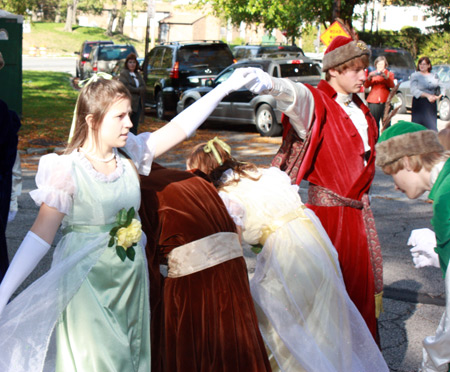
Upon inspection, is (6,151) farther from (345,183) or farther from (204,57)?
(204,57)

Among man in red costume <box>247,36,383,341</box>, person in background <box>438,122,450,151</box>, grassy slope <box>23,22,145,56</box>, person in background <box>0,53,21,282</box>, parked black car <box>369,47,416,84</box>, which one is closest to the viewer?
person in background <box>438,122,450,151</box>

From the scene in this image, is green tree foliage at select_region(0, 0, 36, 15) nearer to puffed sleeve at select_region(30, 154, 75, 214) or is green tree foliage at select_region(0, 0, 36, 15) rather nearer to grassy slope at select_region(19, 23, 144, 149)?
grassy slope at select_region(19, 23, 144, 149)

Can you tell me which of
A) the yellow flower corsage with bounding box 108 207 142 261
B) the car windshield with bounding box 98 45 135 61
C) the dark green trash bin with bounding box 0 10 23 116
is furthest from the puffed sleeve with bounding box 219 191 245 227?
the car windshield with bounding box 98 45 135 61

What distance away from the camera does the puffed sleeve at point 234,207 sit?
11.9 feet

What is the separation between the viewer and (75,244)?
301 centimetres

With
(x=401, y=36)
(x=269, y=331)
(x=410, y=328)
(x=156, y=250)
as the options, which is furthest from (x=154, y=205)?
(x=401, y=36)

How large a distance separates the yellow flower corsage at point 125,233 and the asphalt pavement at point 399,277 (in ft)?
7.33

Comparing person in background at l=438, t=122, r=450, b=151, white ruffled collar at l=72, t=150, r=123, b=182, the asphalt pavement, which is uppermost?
person in background at l=438, t=122, r=450, b=151

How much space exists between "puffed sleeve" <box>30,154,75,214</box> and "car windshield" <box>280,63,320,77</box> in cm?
1235

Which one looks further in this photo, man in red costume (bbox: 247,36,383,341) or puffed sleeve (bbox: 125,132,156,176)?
man in red costume (bbox: 247,36,383,341)

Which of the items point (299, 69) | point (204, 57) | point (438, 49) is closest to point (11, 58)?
point (204, 57)

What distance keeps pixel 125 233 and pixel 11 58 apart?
45.2 feet

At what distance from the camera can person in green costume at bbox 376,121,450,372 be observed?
9.21 ft

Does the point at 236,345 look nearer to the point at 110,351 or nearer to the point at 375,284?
the point at 110,351
